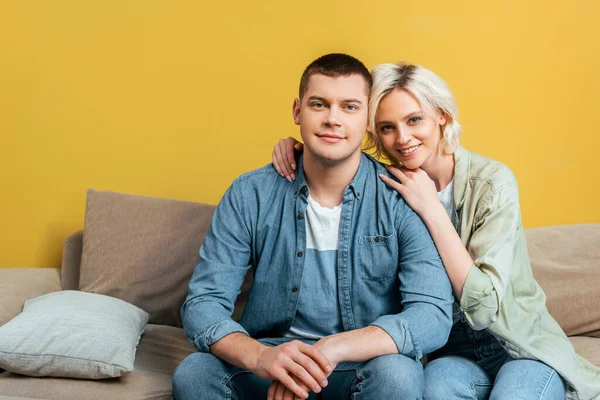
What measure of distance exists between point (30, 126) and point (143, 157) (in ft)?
1.55

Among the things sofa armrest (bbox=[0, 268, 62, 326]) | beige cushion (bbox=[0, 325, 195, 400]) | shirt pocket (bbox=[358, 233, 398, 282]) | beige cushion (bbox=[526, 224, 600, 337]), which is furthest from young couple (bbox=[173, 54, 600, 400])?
sofa armrest (bbox=[0, 268, 62, 326])

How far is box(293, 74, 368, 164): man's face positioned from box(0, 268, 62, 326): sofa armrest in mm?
1151

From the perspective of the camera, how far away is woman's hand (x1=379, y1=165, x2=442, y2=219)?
212 cm

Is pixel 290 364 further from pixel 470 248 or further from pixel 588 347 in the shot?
pixel 588 347

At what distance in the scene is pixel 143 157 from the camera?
3043 millimetres

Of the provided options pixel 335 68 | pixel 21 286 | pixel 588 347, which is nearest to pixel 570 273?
pixel 588 347

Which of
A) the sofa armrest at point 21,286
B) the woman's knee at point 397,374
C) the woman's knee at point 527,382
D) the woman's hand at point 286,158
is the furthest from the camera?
the sofa armrest at point 21,286

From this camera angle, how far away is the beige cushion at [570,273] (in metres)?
2.60

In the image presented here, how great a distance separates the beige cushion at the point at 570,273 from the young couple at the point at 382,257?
41cm

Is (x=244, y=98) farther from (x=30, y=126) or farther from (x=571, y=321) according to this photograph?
(x=571, y=321)

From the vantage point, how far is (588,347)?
248 cm

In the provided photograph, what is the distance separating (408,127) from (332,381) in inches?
29.5

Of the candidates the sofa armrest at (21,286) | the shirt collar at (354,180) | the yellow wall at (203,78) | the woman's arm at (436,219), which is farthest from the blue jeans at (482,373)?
the sofa armrest at (21,286)

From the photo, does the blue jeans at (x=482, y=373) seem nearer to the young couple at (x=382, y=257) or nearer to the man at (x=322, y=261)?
the young couple at (x=382, y=257)
